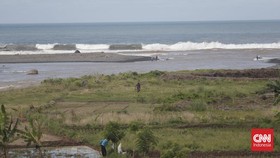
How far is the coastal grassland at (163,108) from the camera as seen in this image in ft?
81.5

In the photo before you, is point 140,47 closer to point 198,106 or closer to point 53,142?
point 198,106

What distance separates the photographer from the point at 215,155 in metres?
21.6

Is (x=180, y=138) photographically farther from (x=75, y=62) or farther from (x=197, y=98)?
(x=75, y=62)

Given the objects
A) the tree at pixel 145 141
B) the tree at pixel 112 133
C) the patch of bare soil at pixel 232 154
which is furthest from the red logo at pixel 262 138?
the tree at pixel 112 133

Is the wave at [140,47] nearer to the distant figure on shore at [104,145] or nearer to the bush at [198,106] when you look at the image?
the bush at [198,106]

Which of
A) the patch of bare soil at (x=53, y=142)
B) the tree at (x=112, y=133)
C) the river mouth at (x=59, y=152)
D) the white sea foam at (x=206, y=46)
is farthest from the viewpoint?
A: the white sea foam at (x=206, y=46)

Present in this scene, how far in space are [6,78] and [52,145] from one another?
3935 centimetres

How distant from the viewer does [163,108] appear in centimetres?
3180

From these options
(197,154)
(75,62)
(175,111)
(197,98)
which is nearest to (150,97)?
(197,98)

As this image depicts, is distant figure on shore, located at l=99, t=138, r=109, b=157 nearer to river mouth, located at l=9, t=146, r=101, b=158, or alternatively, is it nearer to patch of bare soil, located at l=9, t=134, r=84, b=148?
river mouth, located at l=9, t=146, r=101, b=158

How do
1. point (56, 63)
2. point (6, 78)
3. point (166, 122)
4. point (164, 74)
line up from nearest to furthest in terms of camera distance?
point (166, 122), point (164, 74), point (6, 78), point (56, 63)

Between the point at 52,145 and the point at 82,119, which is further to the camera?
the point at 82,119

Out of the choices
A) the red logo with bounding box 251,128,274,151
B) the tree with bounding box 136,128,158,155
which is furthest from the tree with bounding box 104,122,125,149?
the red logo with bounding box 251,128,274,151

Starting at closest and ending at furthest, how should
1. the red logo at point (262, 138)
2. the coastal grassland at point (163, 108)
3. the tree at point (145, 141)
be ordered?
the red logo at point (262, 138) → the tree at point (145, 141) → the coastal grassland at point (163, 108)
